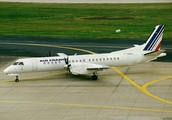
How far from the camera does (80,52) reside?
81.1 meters

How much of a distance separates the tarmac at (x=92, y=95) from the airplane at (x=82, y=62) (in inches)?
59.7

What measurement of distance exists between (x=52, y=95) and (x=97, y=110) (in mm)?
8037

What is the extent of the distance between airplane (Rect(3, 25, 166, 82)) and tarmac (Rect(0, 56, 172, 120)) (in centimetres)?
152

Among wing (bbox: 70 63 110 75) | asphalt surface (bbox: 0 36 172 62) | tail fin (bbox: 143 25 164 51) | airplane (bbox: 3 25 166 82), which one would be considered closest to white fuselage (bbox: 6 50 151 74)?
airplane (bbox: 3 25 166 82)

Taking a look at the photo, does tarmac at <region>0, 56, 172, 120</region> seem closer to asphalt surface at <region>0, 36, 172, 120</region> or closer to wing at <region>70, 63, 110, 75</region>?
asphalt surface at <region>0, 36, 172, 120</region>

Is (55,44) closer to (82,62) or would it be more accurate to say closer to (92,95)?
(82,62)

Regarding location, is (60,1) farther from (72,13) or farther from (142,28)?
(142,28)

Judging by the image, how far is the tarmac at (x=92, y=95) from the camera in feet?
162

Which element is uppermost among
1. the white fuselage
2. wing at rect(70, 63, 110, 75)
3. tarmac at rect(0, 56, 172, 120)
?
the white fuselage

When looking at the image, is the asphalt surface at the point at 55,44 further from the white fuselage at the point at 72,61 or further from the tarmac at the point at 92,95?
the white fuselage at the point at 72,61

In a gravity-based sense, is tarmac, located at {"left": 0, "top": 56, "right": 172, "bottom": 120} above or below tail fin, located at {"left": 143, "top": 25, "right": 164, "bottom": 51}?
below

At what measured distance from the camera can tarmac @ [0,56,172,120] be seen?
49.4 metres

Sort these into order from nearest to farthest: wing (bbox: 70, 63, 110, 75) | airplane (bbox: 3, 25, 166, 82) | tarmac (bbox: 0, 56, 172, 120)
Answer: tarmac (bbox: 0, 56, 172, 120)
wing (bbox: 70, 63, 110, 75)
airplane (bbox: 3, 25, 166, 82)

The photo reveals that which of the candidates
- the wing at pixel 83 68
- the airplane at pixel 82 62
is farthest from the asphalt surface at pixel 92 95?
the airplane at pixel 82 62
